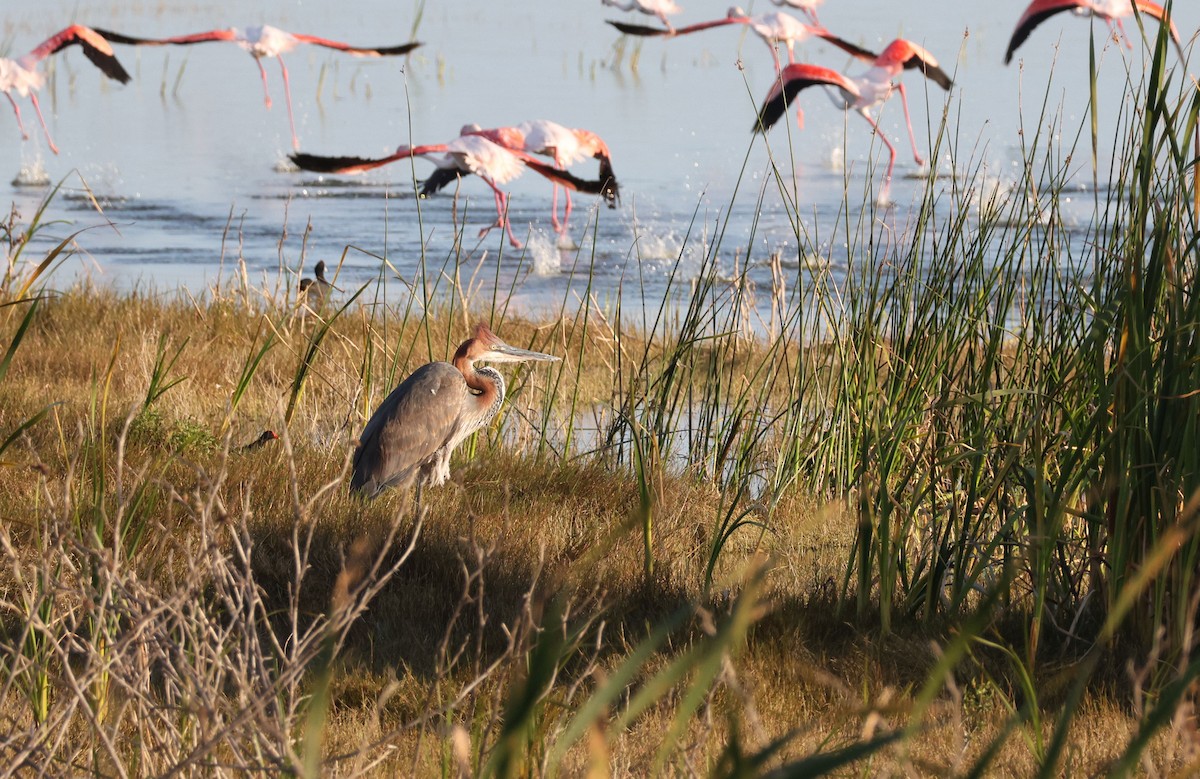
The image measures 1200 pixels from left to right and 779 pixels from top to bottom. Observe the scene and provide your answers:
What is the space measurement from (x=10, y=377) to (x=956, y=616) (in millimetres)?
4030

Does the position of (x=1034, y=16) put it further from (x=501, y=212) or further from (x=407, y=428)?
(x=407, y=428)

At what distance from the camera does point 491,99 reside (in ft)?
71.9

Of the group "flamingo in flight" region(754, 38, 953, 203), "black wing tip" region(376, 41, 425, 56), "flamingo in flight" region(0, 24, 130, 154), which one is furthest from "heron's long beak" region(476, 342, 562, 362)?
"flamingo in flight" region(0, 24, 130, 154)

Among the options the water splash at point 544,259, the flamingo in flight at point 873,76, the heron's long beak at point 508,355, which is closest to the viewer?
the heron's long beak at point 508,355

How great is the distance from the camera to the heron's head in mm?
4992

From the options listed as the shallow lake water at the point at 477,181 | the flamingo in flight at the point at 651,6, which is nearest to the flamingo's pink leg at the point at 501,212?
the shallow lake water at the point at 477,181

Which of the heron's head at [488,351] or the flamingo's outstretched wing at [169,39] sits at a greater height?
the flamingo's outstretched wing at [169,39]

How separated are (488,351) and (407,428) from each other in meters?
0.78

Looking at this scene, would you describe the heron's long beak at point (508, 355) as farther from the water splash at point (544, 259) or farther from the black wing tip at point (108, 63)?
the black wing tip at point (108, 63)

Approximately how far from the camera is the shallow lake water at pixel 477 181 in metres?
11.0

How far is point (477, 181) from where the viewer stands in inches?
647

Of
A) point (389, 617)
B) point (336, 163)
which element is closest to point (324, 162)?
point (336, 163)

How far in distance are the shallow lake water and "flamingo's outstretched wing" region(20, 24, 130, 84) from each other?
1322 millimetres

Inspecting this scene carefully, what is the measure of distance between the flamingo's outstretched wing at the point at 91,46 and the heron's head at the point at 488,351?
25.5 feet
